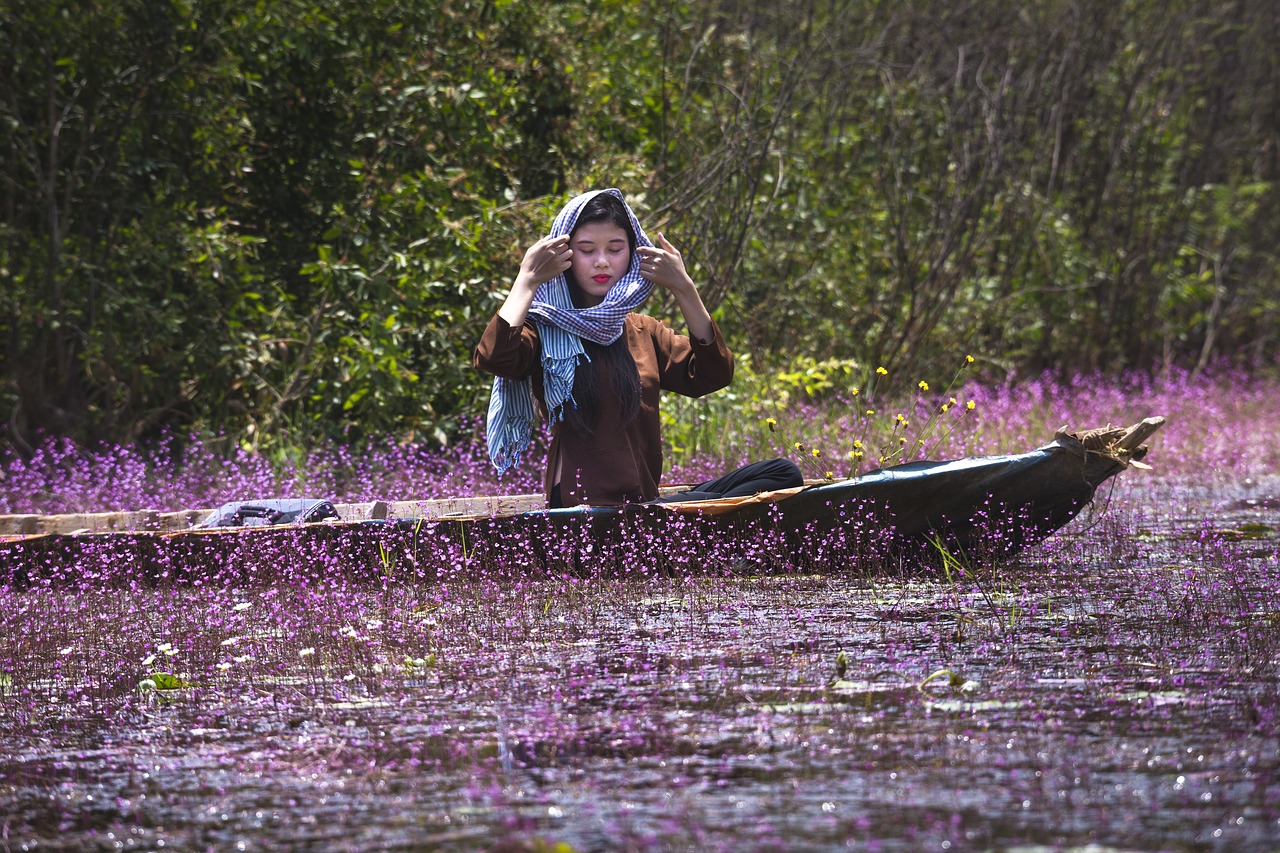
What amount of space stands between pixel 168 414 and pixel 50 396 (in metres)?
0.89

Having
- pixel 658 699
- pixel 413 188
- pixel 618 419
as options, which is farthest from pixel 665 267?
pixel 413 188

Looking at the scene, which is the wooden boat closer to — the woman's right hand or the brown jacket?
the brown jacket

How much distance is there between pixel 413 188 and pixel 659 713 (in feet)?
22.5

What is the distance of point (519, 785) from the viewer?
3.11m

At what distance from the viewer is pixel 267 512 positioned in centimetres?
708

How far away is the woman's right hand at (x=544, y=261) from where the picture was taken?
19.7 ft

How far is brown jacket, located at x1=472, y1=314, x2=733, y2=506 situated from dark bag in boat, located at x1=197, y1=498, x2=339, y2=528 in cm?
A: 127

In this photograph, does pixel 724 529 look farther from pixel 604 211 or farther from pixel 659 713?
pixel 659 713

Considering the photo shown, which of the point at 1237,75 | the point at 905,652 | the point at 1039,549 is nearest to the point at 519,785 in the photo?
the point at 905,652

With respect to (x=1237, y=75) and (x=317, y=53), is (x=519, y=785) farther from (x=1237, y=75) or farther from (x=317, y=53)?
(x=1237, y=75)

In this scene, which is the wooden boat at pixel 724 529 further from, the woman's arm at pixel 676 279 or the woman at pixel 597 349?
the woman's arm at pixel 676 279

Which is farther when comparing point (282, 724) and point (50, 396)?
point (50, 396)

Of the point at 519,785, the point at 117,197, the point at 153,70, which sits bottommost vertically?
the point at 519,785

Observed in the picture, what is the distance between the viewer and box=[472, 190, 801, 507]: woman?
6.07 m
